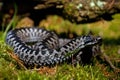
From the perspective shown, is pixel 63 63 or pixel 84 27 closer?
pixel 63 63

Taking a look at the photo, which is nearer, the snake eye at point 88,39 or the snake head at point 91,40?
the snake head at point 91,40

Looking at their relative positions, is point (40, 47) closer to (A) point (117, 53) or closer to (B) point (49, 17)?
(A) point (117, 53)

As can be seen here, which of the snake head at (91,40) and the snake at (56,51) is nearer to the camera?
the snake head at (91,40)

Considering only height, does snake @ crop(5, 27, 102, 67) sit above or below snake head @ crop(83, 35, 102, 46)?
below

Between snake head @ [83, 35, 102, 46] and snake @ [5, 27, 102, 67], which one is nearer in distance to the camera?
snake head @ [83, 35, 102, 46]

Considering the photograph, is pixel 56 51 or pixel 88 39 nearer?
pixel 88 39

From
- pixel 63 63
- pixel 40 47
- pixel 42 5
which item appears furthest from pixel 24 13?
pixel 63 63

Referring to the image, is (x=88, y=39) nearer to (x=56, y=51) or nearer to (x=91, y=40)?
(x=91, y=40)

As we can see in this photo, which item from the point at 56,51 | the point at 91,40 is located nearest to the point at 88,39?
the point at 91,40

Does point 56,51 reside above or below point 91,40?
below

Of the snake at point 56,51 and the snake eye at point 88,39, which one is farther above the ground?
the snake eye at point 88,39

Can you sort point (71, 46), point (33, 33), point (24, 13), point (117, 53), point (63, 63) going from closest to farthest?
1. point (63, 63)
2. point (71, 46)
3. point (117, 53)
4. point (33, 33)
5. point (24, 13)
